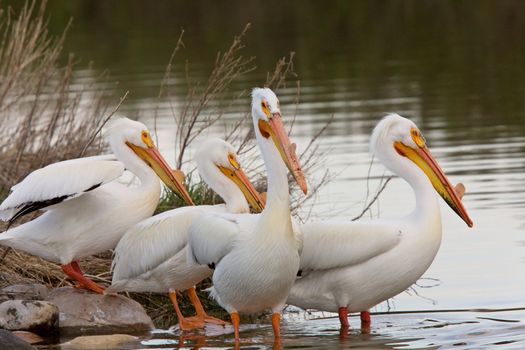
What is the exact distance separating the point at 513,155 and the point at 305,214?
3135 mm

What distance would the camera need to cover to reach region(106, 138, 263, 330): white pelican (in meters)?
7.59

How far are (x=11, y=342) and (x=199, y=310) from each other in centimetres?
138

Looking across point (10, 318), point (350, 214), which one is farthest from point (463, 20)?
point (10, 318)

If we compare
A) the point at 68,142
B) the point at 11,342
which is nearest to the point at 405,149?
the point at 11,342

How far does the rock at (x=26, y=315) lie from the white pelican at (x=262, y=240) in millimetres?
955

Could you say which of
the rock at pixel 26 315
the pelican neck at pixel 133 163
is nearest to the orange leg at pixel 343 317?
the pelican neck at pixel 133 163

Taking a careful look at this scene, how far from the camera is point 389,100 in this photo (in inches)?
629

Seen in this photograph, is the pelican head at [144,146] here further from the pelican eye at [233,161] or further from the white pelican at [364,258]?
the white pelican at [364,258]

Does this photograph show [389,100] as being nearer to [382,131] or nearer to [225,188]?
[382,131]

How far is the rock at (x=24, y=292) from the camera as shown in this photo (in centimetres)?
787

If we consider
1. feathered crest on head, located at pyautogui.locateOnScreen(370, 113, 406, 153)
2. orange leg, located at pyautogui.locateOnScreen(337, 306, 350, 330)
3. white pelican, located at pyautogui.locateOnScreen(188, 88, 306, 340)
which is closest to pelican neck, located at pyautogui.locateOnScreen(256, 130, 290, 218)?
white pelican, located at pyautogui.locateOnScreen(188, 88, 306, 340)

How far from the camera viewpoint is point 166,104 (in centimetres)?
1686

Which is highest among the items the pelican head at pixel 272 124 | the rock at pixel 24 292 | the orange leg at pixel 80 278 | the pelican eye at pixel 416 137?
the pelican head at pixel 272 124

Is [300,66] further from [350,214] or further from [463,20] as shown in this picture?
[350,214]
